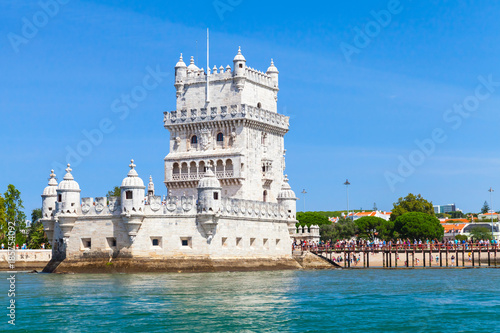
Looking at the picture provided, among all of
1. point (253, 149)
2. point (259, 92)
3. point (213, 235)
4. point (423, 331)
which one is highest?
point (259, 92)

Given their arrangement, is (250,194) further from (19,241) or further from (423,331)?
(423,331)

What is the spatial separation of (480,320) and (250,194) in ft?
142

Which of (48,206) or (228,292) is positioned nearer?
(228,292)

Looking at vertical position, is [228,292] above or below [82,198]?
below

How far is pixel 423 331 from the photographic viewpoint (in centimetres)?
3800

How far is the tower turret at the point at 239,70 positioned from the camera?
8256cm

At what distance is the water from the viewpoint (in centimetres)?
3894

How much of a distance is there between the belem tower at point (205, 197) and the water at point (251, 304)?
5.39 m

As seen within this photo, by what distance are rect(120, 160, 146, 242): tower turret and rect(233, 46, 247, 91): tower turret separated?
18.6 m

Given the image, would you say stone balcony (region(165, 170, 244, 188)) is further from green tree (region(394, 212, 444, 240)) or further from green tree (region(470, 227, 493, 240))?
green tree (region(470, 227, 493, 240))

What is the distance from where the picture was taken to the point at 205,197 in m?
69.6

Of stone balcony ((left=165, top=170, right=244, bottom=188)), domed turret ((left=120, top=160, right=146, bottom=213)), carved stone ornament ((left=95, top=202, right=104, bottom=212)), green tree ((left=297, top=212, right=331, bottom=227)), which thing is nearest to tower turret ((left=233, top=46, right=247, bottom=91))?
stone balcony ((left=165, top=170, right=244, bottom=188))

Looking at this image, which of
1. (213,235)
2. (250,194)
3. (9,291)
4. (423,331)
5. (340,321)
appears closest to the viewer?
(423,331)

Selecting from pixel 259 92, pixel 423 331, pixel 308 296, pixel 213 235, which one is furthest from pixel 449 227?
pixel 423 331
